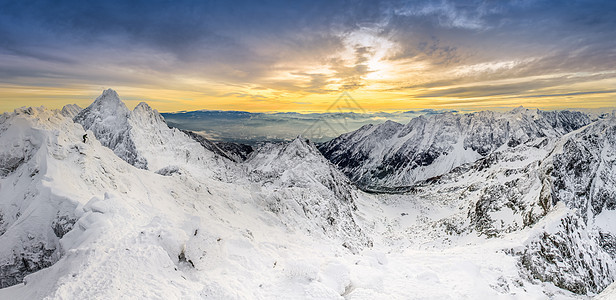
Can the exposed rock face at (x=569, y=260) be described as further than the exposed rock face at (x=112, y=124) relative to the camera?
No

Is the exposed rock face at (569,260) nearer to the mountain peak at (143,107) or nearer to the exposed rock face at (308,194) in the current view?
the exposed rock face at (308,194)

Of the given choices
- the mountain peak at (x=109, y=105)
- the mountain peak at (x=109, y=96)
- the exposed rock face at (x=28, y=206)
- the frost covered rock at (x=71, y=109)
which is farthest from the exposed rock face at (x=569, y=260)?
the frost covered rock at (x=71, y=109)

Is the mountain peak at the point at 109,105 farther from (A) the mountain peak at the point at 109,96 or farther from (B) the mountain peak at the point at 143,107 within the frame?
(B) the mountain peak at the point at 143,107

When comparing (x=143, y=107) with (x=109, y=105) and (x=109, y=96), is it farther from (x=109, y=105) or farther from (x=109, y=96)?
(x=109, y=105)

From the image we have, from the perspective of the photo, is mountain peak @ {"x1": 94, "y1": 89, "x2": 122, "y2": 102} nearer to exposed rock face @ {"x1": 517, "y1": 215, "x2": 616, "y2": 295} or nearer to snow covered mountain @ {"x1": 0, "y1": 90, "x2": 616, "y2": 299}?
snow covered mountain @ {"x1": 0, "y1": 90, "x2": 616, "y2": 299}

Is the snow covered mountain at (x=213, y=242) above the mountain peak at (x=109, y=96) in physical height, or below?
below

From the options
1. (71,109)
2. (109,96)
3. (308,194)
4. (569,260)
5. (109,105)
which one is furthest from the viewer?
(71,109)

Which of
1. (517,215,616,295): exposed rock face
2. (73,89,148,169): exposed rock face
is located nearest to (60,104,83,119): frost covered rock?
(73,89,148,169): exposed rock face

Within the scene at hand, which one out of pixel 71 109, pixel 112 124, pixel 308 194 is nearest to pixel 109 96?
pixel 112 124

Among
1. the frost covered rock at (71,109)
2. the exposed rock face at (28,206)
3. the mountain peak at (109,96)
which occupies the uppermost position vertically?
the mountain peak at (109,96)

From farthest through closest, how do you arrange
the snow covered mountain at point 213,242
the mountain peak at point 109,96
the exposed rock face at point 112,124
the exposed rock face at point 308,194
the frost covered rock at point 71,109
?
the frost covered rock at point 71,109 → the mountain peak at point 109,96 → the exposed rock face at point 112,124 → the exposed rock face at point 308,194 → the snow covered mountain at point 213,242

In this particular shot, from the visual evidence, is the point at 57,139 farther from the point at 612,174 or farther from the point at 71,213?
the point at 612,174

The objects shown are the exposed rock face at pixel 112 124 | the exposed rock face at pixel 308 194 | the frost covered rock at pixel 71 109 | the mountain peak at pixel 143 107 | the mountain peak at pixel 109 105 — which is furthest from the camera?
the frost covered rock at pixel 71 109
